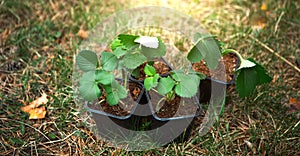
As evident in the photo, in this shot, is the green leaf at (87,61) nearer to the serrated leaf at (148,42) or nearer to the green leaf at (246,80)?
the serrated leaf at (148,42)

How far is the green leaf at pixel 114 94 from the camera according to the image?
4.70 feet

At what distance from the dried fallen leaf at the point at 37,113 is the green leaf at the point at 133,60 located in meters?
0.56

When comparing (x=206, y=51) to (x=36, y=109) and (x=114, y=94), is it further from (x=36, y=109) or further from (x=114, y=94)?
(x=36, y=109)

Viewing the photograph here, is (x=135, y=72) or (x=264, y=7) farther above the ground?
(x=264, y=7)

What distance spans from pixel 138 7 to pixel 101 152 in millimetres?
1145

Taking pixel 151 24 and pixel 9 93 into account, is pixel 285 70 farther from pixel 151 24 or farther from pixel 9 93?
pixel 9 93

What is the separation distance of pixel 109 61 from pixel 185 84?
0.33 meters

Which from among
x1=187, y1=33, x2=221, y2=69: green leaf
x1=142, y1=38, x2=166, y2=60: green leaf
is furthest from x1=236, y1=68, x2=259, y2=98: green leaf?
x1=142, y1=38, x2=166, y2=60: green leaf

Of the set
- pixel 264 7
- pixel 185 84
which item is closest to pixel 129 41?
pixel 185 84

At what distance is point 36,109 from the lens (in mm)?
1732

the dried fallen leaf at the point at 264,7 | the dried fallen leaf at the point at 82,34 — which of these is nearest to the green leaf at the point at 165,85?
the dried fallen leaf at the point at 82,34

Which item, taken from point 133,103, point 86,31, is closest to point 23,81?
point 86,31

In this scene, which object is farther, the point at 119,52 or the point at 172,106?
the point at 172,106

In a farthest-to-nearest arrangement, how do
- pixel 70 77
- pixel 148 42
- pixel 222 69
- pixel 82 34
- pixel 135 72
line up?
pixel 82 34, pixel 70 77, pixel 222 69, pixel 135 72, pixel 148 42
